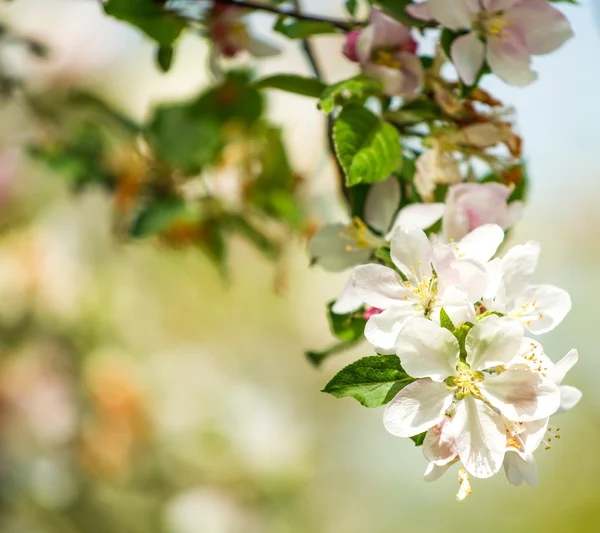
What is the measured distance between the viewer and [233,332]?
1.60 m

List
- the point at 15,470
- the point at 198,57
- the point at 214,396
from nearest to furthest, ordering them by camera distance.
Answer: the point at 15,470 → the point at 214,396 → the point at 198,57

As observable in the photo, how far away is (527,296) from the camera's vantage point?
307 mm

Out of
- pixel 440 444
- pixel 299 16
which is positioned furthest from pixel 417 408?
pixel 299 16

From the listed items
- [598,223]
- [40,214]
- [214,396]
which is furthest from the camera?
[598,223]

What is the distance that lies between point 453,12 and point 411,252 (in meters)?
0.13

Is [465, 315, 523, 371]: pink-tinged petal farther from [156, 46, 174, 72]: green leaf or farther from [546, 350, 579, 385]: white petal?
[156, 46, 174, 72]: green leaf

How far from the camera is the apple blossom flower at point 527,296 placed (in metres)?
0.30

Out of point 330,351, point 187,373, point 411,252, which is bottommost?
point 187,373

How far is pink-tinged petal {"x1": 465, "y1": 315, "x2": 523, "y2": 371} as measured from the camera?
0.26m

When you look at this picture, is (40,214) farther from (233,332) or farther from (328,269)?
(328,269)

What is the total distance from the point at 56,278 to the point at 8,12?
2.04 feet

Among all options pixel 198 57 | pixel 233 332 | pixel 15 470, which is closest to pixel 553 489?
pixel 233 332

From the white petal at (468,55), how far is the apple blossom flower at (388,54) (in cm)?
3

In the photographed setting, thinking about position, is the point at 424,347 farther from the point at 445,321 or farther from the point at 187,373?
the point at 187,373
